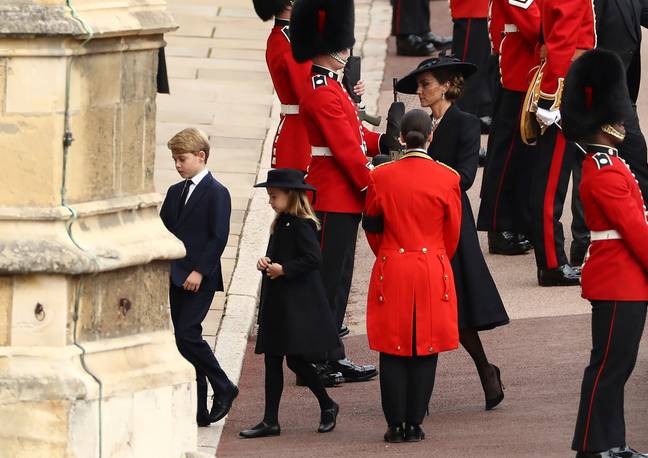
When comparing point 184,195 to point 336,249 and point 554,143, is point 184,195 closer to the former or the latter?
point 336,249

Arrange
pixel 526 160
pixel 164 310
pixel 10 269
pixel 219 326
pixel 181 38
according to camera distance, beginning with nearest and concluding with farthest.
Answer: pixel 10 269
pixel 164 310
pixel 219 326
pixel 526 160
pixel 181 38

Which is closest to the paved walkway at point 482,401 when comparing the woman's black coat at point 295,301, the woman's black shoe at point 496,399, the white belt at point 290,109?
the woman's black shoe at point 496,399

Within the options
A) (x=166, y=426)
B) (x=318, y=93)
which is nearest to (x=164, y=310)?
(x=166, y=426)

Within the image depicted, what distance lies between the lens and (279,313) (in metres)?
8.38

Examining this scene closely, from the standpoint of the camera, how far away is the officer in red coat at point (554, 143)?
10.3 metres

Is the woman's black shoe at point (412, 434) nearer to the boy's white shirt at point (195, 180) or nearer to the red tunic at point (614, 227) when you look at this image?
the red tunic at point (614, 227)

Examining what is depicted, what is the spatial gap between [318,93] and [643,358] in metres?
2.07

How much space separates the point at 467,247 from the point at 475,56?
551 cm

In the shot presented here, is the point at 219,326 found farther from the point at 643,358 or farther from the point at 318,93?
the point at 643,358

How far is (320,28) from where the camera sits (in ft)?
30.2

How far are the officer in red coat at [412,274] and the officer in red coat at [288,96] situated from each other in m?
1.83

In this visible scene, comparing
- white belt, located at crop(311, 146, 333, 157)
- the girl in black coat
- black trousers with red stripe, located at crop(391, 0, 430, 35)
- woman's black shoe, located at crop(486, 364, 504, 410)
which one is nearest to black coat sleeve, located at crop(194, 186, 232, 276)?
the girl in black coat

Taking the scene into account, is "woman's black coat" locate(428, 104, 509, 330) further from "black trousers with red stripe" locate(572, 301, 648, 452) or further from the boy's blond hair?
the boy's blond hair

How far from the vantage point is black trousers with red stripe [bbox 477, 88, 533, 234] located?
444 inches
